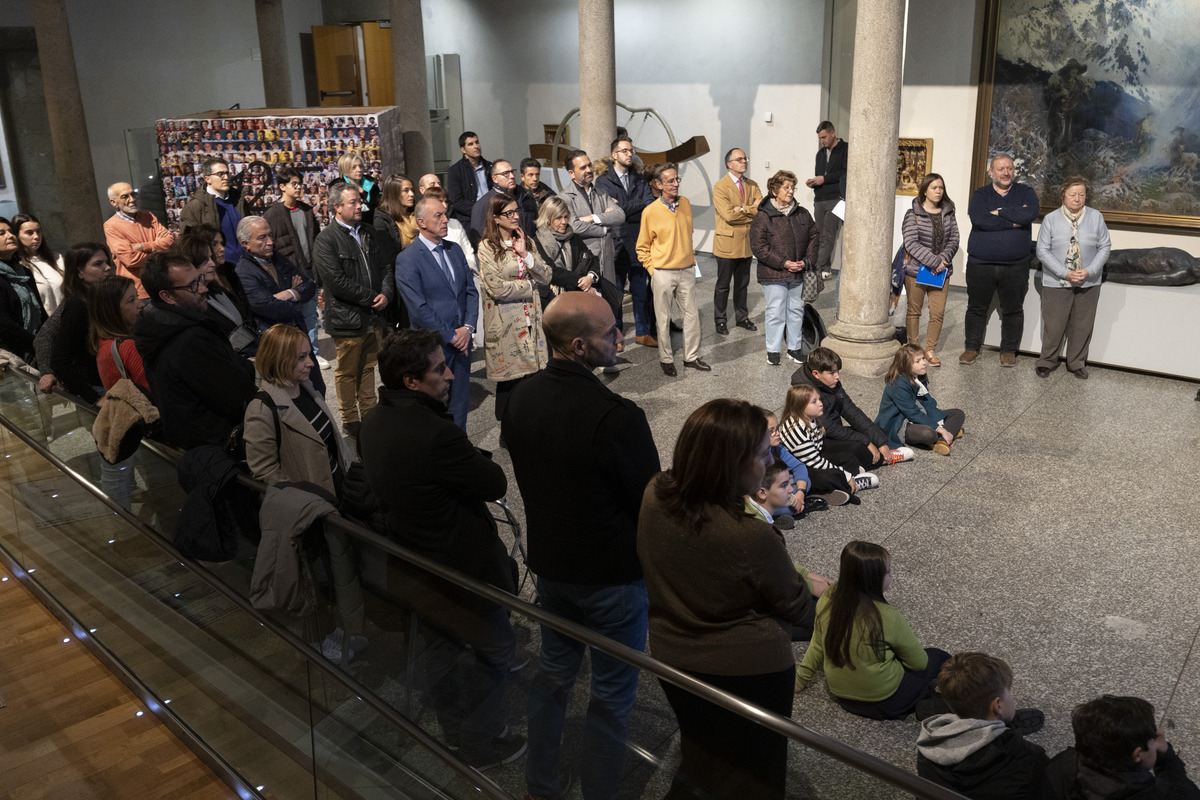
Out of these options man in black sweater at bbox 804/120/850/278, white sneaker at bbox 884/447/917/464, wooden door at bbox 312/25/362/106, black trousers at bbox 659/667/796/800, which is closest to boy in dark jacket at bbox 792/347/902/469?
white sneaker at bbox 884/447/917/464

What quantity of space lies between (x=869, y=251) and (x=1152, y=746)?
6433mm

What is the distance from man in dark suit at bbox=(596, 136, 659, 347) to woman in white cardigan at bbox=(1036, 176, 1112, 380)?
3483mm

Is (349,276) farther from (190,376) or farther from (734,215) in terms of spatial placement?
(734,215)

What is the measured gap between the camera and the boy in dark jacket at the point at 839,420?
6.60 metres

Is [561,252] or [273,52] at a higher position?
[273,52]

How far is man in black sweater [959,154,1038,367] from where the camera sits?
893cm

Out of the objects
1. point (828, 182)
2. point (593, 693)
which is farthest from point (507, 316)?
point (828, 182)

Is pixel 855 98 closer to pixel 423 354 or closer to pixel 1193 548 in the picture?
pixel 1193 548

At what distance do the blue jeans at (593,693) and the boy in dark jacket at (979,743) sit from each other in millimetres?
1098

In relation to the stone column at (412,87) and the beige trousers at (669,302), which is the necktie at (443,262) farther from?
the stone column at (412,87)

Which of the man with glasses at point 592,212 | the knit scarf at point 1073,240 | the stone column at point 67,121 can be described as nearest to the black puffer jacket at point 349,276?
the man with glasses at point 592,212

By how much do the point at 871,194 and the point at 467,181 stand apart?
424 centimetres

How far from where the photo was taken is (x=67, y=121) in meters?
13.7

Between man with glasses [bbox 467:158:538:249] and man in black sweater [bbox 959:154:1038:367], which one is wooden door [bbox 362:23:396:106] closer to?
man with glasses [bbox 467:158:538:249]
